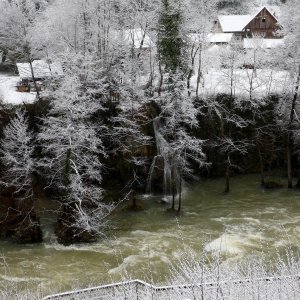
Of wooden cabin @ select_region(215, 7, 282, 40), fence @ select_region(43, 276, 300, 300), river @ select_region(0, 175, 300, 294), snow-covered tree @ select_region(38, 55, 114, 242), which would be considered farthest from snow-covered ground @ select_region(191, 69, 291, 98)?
fence @ select_region(43, 276, 300, 300)

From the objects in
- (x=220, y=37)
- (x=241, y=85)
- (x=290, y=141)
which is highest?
(x=220, y=37)

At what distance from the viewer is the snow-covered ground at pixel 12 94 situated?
1426 inches

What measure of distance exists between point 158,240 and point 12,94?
64.4 ft

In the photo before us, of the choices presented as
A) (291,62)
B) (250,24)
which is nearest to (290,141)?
Result: (291,62)

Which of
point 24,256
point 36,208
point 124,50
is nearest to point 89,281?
point 24,256

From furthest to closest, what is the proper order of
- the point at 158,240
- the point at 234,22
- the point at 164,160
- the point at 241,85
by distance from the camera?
the point at 234,22 < the point at 241,85 < the point at 164,160 < the point at 158,240

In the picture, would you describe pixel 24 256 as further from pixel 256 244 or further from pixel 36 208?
pixel 256 244

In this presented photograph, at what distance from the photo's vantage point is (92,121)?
33688 millimetres

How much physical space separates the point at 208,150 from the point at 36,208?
606 inches

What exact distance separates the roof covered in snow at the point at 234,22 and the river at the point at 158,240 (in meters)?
33.2

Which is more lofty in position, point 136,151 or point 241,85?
point 241,85

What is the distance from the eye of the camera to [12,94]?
38250mm

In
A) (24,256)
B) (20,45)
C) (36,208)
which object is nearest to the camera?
(24,256)

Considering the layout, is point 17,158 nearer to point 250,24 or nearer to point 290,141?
point 290,141
